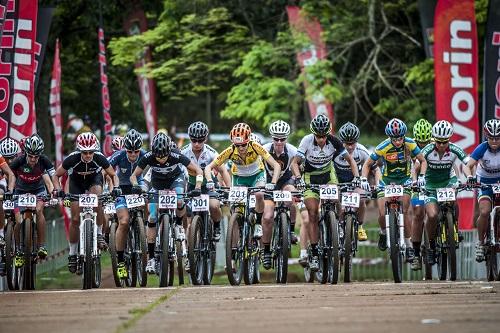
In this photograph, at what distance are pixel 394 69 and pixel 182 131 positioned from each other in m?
39.5

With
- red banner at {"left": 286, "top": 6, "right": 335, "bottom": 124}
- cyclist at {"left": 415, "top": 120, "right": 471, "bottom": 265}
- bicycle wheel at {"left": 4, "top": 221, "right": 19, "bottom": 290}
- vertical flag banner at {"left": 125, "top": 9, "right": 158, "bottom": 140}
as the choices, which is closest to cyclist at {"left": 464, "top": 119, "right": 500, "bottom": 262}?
cyclist at {"left": 415, "top": 120, "right": 471, "bottom": 265}

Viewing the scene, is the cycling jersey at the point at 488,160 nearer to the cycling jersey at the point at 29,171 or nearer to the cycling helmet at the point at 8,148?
the cycling jersey at the point at 29,171

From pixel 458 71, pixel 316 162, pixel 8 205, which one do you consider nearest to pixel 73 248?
pixel 8 205

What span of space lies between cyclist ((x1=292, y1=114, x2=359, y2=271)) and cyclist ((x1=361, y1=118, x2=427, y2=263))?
0.53m

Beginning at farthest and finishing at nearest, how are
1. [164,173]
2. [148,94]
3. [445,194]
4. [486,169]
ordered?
[148,94]
[486,169]
[445,194]
[164,173]

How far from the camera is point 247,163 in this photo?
65.4 ft

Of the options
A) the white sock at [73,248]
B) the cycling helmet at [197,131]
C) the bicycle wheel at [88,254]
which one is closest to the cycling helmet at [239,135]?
the cycling helmet at [197,131]

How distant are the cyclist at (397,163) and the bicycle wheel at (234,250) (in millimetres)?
2284

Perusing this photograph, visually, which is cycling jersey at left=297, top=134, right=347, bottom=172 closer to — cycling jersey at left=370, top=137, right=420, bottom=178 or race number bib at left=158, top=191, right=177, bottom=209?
cycling jersey at left=370, top=137, right=420, bottom=178

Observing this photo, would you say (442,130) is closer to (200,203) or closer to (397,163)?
(397,163)

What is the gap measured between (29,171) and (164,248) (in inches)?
151

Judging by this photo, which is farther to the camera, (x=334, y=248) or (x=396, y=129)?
(x=396, y=129)

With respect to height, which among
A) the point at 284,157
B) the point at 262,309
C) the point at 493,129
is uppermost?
the point at 493,129

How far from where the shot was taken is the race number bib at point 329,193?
61.2 ft
